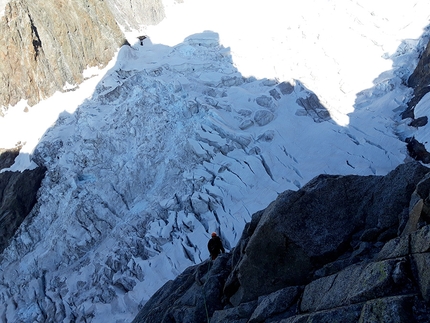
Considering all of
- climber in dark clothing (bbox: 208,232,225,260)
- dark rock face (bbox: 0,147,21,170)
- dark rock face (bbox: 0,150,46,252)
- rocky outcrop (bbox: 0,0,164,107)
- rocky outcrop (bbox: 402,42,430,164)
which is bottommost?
rocky outcrop (bbox: 402,42,430,164)

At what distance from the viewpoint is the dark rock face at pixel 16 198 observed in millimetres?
20047

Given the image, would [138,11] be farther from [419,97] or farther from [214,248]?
[214,248]

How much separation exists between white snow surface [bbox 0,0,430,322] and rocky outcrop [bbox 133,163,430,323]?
846cm

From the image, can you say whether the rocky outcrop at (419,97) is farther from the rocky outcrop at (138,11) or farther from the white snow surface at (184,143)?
the rocky outcrop at (138,11)

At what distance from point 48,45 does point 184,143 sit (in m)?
13.4

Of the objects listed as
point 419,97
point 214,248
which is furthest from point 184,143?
point 419,97

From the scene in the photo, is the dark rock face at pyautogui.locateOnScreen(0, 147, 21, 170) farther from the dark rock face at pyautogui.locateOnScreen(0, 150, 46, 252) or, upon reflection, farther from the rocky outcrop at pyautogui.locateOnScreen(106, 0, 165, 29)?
the rocky outcrop at pyautogui.locateOnScreen(106, 0, 165, 29)

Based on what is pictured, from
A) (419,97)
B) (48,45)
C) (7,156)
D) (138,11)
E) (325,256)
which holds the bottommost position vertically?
(419,97)

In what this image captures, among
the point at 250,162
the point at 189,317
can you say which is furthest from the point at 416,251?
the point at 250,162

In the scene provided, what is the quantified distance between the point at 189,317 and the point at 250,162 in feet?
39.1

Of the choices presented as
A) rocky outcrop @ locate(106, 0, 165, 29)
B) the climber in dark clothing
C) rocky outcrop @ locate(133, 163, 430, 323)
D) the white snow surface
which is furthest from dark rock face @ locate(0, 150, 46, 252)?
rocky outcrop @ locate(106, 0, 165, 29)

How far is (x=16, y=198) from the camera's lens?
67.9ft

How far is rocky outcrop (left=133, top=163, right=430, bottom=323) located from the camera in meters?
4.83

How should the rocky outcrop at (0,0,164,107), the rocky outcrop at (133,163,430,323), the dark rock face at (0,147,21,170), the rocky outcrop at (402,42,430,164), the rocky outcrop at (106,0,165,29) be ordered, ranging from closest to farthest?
the rocky outcrop at (133,163,430,323) < the rocky outcrop at (402,42,430,164) < the dark rock face at (0,147,21,170) < the rocky outcrop at (0,0,164,107) < the rocky outcrop at (106,0,165,29)
